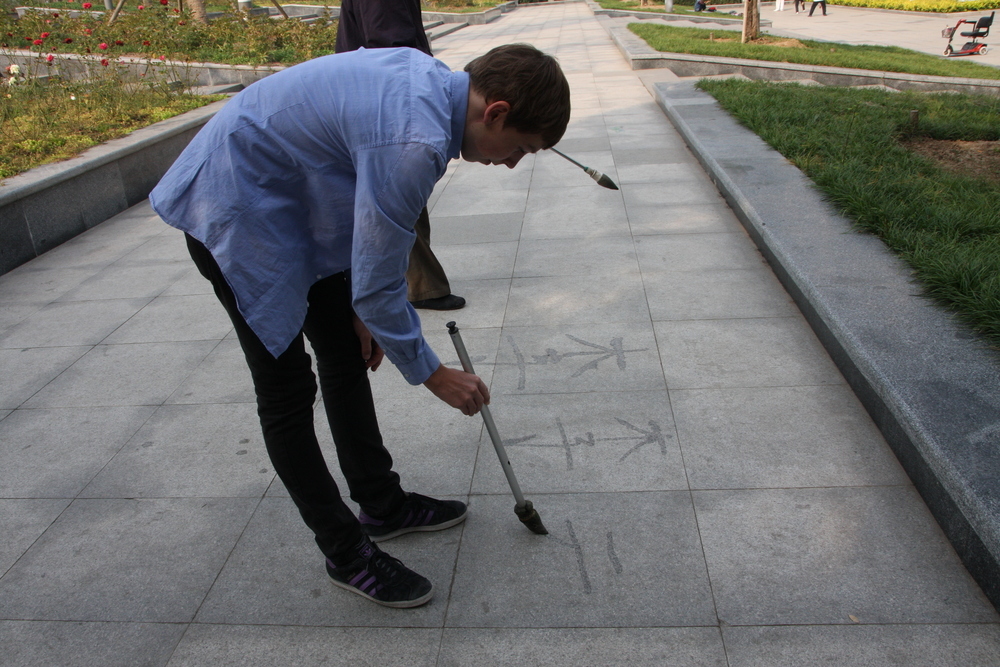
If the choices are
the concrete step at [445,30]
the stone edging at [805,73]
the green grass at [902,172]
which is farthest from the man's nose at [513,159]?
the concrete step at [445,30]

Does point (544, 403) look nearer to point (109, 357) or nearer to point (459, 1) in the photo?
point (109, 357)

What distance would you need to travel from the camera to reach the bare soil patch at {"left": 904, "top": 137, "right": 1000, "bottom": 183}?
543 cm

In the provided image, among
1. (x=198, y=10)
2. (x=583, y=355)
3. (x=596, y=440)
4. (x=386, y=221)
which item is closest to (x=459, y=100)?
(x=386, y=221)

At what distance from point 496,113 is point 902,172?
4.43 m

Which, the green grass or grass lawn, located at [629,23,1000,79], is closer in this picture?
the green grass

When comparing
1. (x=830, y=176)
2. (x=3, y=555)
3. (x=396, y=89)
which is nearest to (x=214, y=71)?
(x=830, y=176)

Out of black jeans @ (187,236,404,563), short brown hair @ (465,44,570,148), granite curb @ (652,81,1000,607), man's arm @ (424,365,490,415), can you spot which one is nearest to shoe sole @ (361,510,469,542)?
black jeans @ (187,236,404,563)

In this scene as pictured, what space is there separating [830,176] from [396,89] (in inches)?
160

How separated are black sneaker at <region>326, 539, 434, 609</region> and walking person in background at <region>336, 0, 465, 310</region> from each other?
1.46 metres

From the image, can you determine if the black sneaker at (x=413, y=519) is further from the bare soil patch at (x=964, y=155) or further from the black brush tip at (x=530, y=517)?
the bare soil patch at (x=964, y=155)

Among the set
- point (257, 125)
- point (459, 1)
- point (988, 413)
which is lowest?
point (988, 413)

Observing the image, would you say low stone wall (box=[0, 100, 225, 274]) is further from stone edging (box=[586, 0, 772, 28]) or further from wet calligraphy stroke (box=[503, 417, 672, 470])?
stone edging (box=[586, 0, 772, 28])

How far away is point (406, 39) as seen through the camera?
350cm

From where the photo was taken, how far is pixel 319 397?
133 inches
